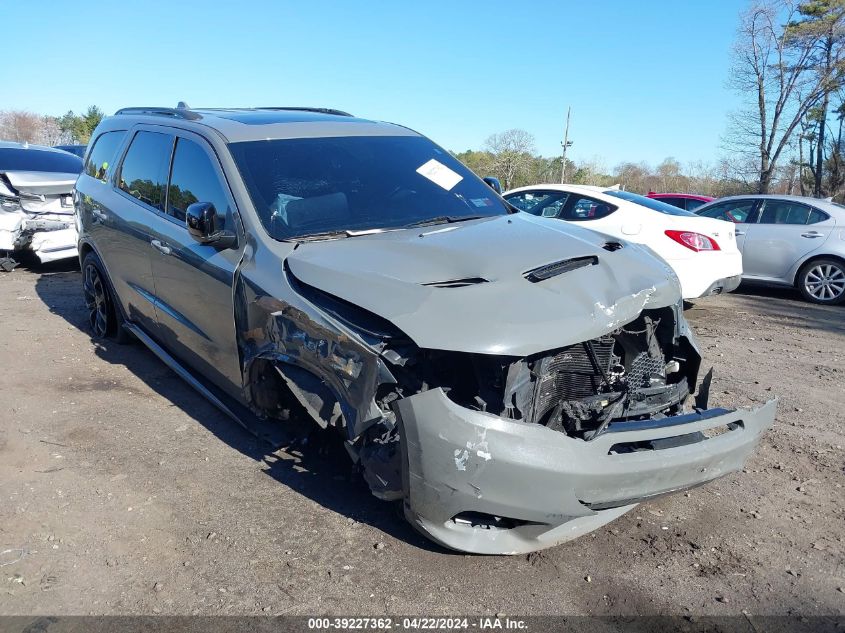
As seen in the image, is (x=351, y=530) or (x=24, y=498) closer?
(x=351, y=530)

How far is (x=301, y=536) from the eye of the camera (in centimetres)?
308

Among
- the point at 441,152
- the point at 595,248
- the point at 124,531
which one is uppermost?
the point at 441,152

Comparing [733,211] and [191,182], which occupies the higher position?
[191,182]

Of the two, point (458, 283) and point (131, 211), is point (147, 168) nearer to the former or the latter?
point (131, 211)

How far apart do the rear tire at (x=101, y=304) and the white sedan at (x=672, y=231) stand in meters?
4.84

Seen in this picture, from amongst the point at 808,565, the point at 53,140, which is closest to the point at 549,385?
the point at 808,565

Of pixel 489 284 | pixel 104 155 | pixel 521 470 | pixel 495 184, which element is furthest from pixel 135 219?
pixel 521 470

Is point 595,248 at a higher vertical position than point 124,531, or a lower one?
higher

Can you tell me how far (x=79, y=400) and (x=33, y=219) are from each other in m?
5.06

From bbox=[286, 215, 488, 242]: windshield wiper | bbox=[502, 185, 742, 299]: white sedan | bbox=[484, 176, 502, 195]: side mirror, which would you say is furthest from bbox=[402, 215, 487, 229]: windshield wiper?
bbox=[502, 185, 742, 299]: white sedan

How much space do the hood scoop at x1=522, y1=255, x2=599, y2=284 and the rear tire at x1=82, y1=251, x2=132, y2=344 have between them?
3955mm

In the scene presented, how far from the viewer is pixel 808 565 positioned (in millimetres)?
2930

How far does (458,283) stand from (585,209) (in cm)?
560

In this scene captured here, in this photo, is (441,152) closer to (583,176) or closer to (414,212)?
(414,212)
